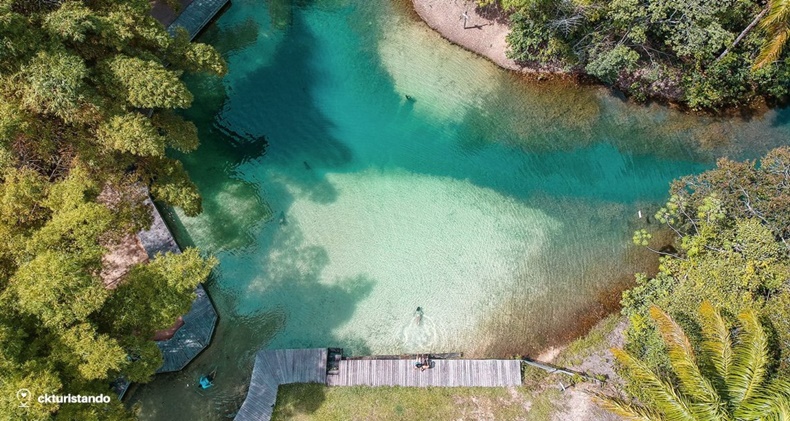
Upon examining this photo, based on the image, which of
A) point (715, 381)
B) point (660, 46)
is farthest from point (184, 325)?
point (660, 46)

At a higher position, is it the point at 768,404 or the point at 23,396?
the point at 768,404

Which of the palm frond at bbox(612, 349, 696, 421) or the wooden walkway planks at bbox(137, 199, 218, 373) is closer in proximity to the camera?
the palm frond at bbox(612, 349, 696, 421)

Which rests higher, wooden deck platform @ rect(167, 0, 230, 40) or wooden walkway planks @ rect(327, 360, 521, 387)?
wooden deck platform @ rect(167, 0, 230, 40)

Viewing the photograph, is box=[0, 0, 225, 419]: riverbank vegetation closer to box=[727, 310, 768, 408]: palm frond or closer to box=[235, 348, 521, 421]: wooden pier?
box=[235, 348, 521, 421]: wooden pier

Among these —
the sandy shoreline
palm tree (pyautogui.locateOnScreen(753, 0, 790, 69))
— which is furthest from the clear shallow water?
palm tree (pyautogui.locateOnScreen(753, 0, 790, 69))

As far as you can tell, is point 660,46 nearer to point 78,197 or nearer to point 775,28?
point 775,28

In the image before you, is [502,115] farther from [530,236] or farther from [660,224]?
[660,224]

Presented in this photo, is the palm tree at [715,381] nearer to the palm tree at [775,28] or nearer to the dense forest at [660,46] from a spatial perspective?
the palm tree at [775,28]
